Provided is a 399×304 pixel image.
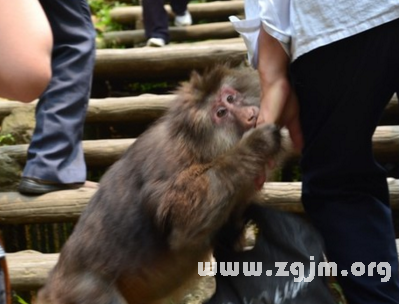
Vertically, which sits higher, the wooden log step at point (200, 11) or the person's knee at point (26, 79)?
the person's knee at point (26, 79)

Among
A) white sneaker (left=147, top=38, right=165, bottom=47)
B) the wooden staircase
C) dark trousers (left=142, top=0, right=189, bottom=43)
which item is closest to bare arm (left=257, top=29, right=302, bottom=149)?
the wooden staircase

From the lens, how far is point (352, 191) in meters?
2.38

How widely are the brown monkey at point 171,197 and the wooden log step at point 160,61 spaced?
1877mm

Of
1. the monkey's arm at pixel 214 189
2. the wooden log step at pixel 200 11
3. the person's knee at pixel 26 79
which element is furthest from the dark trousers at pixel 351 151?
the wooden log step at pixel 200 11

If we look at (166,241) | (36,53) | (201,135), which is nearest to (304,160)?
(201,135)

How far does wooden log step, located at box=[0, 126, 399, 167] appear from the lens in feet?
12.5

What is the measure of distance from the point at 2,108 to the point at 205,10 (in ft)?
8.02

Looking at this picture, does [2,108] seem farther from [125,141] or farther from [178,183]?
[178,183]

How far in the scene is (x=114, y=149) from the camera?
4.07 meters

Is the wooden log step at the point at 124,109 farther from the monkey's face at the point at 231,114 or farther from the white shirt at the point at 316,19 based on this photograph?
the white shirt at the point at 316,19

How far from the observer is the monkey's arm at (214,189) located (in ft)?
8.08

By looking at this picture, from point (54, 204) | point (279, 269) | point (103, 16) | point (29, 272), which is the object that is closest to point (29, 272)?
point (29, 272)

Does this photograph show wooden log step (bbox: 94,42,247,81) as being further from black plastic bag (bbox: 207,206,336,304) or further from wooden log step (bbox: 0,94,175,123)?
black plastic bag (bbox: 207,206,336,304)

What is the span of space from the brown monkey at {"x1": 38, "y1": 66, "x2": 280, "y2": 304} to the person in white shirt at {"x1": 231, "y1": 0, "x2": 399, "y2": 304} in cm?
16
